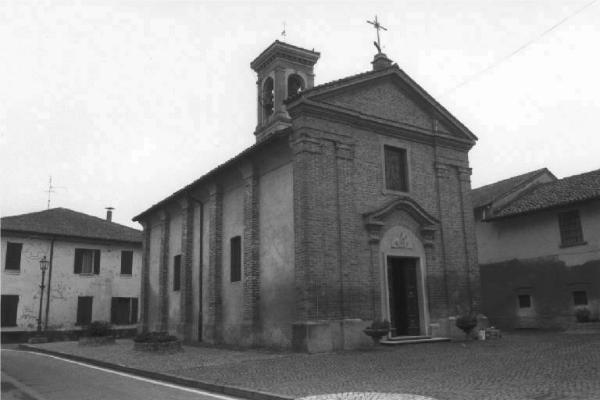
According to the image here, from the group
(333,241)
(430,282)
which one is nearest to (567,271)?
(430,282)

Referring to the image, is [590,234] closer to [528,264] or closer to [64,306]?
[528,264]

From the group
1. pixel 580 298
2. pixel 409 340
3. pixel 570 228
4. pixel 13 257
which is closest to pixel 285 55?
pixel 570 228

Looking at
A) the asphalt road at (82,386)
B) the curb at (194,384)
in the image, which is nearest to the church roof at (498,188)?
the curb at (194,384)

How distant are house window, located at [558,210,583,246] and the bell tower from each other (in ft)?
38.9

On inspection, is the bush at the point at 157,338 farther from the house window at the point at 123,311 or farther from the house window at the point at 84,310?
the house window at the point at 123,311

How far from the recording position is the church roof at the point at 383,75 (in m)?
15.3

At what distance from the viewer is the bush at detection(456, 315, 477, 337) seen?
1571 cm

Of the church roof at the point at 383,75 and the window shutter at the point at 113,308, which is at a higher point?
the church roof at the point at 383,75

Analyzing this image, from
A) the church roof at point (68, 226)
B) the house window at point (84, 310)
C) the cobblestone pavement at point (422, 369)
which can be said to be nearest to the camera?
the cobblestone pavement at point (422, 369)

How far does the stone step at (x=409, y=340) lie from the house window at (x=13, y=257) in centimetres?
2341

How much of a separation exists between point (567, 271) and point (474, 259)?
17.6 ft

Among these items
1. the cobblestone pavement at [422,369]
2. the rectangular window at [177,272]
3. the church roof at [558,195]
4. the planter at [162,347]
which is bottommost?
the cobblestone pavement at [422,369]

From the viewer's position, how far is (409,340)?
15109 millimetres

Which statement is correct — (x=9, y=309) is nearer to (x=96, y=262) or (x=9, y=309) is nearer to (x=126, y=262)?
(x=96, y=262)
